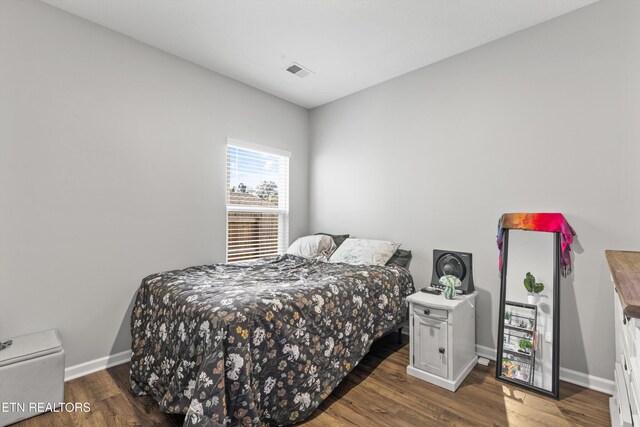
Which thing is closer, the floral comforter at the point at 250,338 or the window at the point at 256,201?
the floral comforter at the point at 250,338

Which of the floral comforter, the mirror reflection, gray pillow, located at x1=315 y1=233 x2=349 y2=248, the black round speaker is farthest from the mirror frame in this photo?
gray pillow, located at x1=315 y1=233 x2=349 y2=248

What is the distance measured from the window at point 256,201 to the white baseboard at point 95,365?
1219mm

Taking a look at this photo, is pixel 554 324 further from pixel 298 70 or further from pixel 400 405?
pixel 298 70

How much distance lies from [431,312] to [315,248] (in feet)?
4.83

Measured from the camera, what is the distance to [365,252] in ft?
10.2

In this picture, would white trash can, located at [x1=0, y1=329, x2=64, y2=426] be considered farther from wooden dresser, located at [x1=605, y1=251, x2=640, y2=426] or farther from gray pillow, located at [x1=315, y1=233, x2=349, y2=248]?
wooden dresser, located at [x1=605, y1=251, x2=640, y2=426]

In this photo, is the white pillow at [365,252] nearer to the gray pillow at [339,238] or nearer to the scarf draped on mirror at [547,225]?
Result: the gray pillow at [339,238]

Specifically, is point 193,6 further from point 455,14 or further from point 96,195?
point 455,14

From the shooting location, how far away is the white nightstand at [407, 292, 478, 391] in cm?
218

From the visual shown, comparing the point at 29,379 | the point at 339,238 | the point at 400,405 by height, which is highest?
the point at 339,238

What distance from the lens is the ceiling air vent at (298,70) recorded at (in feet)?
9.93

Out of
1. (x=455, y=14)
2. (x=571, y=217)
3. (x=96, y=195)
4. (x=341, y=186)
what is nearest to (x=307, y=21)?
(x=455, y=14)

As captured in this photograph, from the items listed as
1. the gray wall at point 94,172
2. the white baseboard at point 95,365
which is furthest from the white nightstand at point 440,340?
the white baseboard at point 95,365

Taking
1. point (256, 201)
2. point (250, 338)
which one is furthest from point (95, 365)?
point (256, 201)
